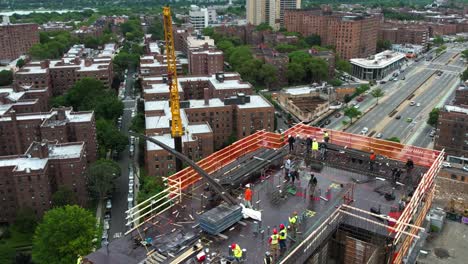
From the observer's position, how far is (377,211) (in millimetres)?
29438

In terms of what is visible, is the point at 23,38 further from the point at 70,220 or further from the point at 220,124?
the point at 70,220

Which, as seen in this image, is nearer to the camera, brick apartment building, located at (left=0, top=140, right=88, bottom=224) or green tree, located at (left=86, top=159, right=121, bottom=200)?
brick apartment building, located at (left=0, top=140, right=88, bottom=224)

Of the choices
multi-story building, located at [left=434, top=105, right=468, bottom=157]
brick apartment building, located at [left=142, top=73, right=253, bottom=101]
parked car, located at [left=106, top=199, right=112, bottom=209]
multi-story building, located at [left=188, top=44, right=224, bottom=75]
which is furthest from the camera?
multi-story building, located at [left=188, top=44, right=224, bottom=75]

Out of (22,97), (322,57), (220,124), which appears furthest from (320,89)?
(22,97)

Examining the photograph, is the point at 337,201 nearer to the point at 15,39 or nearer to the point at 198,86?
the point at 198,86

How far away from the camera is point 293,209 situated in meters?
30.3

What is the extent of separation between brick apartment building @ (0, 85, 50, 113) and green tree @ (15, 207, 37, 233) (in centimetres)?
2633

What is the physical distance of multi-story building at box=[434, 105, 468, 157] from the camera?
2896 inches

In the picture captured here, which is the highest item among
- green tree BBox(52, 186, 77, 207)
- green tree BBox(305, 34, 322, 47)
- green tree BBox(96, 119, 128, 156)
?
green tree BBox(305, 34, 322, 47)

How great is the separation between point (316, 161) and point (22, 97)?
70869 millimetres

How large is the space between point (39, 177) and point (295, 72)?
8809 centimetres

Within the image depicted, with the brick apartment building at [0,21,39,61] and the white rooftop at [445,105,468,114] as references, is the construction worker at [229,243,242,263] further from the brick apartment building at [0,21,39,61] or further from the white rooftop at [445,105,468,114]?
the brick apartment building at [0,21,39,61]

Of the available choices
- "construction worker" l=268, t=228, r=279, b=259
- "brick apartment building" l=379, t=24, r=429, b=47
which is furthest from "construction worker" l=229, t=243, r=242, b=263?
"brick apartment building" l=379, t=24, r=429, b=47

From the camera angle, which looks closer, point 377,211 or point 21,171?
point 377,211
